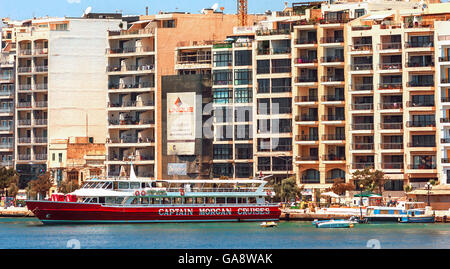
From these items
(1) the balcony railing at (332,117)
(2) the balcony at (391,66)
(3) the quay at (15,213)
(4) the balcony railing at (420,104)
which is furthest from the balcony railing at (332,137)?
(3) the quay at (15,213)

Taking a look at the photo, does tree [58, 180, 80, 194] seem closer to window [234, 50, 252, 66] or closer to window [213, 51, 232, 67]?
window [213, 51, 232, 67]

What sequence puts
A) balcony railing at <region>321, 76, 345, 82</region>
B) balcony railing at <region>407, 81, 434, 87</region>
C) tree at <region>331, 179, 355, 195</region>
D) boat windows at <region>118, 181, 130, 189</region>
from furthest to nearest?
balcony railing at <region>321, 76, 345, 82</region> < balcony railing at <region>407, 81, 434, 87</region> < tree at <region>331, 179, 355, 195</region> < boat windows at <region>118, 181, 130, 189</region>

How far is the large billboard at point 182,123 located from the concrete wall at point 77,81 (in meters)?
15.3

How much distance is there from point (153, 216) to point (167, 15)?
36.1 m

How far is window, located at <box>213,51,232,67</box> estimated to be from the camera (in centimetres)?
10038

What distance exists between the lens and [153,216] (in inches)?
3118

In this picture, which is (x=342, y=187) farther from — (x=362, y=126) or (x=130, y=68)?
(x=130, y=68)

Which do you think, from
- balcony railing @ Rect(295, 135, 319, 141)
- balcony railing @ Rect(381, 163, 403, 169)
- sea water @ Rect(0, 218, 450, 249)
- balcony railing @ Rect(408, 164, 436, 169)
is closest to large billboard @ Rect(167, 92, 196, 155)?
balcony railing @ Rect(295, 135, 319, 141)

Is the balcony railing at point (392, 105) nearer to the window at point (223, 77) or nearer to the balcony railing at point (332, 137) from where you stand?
the balcony railing at point (332, 137)

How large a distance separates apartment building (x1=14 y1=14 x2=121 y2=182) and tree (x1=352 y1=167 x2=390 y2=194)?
3930cm

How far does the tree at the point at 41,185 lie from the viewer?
105m

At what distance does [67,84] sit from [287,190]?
38.2 m
